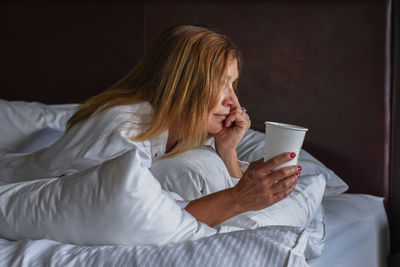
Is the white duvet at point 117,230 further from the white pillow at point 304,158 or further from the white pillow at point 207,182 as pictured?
the white pillow at point 304,158

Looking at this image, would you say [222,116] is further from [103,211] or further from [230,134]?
[103,211]

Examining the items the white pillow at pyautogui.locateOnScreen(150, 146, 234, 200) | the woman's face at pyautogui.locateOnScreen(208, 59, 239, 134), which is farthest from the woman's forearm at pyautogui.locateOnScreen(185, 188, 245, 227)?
the woman's face at pyautogui.locateOnScreen(208, 59, 239, 134)

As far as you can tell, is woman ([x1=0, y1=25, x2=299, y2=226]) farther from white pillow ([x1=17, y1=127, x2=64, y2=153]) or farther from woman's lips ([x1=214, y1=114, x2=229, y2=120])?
white pillow ([x1=17, y1=127, x2=64, y2=153])

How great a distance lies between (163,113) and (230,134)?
0.24m

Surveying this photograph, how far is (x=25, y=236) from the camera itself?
0.85 m

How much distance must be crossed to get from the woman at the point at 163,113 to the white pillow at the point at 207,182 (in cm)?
5

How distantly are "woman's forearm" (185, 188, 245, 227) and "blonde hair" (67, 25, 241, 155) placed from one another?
0.29 meters

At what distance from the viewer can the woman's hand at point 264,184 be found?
37.3 inches

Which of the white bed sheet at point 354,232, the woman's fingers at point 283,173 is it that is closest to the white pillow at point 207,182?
the white bed sheet at point 354,232

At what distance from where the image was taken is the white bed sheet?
1305 millimetres

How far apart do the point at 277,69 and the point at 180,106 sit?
0.81 m

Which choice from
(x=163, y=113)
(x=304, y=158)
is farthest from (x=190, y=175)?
(x=304, y=158)

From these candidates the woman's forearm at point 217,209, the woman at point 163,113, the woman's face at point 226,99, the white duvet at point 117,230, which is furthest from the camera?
the woman's face at point 226,99

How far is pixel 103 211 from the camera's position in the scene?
2.60ft
